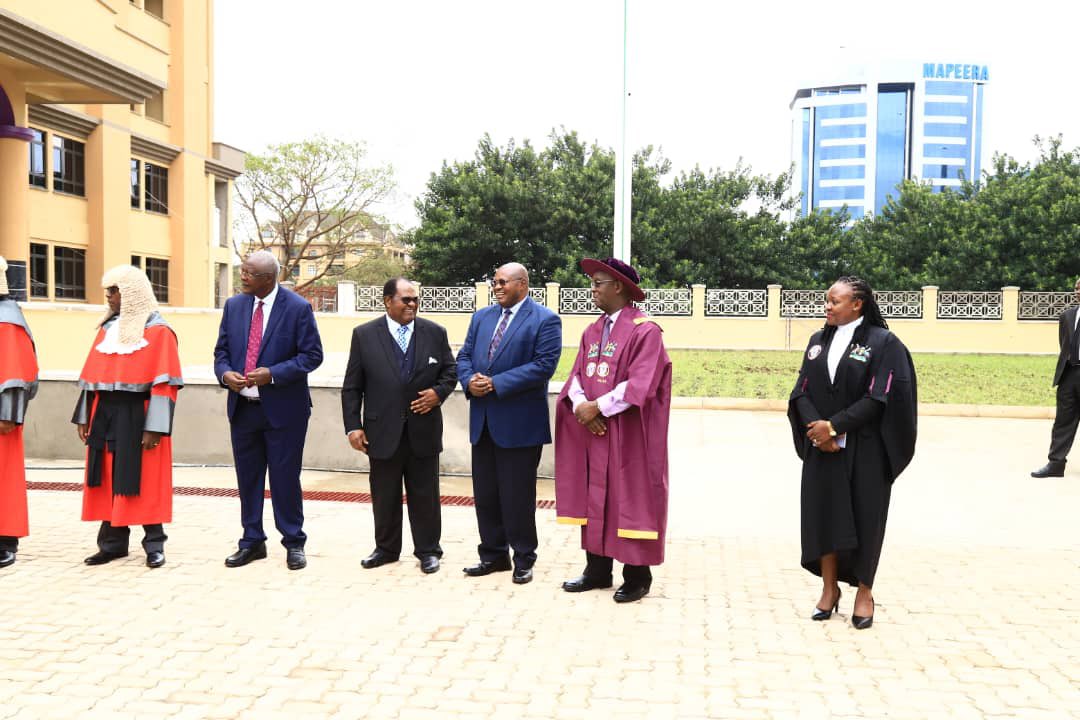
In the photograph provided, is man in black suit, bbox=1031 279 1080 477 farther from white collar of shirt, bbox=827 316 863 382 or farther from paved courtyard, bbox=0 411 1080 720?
white collar of shirt, bbox=827 316 863 382

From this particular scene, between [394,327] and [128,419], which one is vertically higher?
[394,327]

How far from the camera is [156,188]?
3284cm

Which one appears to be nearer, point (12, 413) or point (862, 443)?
point (862, 443)

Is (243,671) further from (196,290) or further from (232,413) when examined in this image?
(196,290)

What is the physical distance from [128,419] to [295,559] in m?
1.39

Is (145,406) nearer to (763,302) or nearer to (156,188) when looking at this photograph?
(763,302)

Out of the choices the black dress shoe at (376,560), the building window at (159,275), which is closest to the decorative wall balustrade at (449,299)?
the building window at (159,275)

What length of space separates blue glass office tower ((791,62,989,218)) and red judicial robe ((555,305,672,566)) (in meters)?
126

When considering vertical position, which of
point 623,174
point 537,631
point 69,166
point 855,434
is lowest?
point 537,631

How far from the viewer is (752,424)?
1555cm

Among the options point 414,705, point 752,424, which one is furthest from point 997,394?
point 414,705

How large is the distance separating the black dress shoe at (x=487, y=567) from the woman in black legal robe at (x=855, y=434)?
1998 millimetres

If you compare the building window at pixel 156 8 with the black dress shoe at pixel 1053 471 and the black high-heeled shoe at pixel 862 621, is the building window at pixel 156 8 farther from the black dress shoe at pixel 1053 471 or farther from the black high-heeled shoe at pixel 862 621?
the black high-heeled shoe at pixel 862 621

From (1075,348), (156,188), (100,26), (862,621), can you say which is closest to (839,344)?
(862,621)
